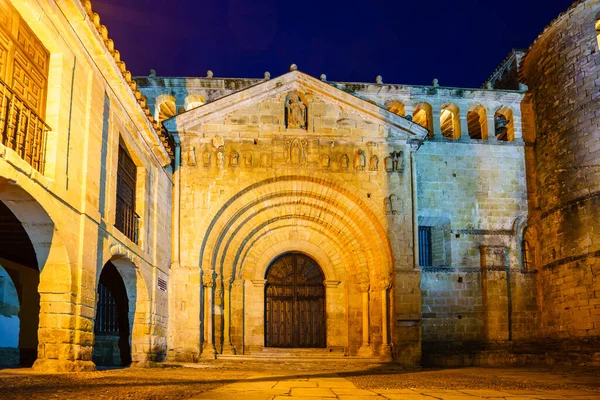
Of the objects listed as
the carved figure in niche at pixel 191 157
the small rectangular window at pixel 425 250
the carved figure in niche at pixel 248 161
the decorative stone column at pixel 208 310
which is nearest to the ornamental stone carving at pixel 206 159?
the carved figure in niche at pixel 191 157

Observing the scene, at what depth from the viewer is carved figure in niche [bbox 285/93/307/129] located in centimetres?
1580

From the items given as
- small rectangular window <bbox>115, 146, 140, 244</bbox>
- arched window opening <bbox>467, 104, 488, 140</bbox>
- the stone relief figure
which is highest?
arched window opening <bbox>467, 104, 488, 140</bbox>

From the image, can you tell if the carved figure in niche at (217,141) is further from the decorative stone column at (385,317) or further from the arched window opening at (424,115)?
the arched window opening at (424,115)

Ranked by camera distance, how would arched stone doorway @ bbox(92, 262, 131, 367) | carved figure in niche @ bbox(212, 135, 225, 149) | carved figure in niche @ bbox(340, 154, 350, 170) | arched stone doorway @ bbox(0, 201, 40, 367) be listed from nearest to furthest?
arched stone doorway @ bbox(0, 201, 40, 367) → arched stone doorway @ bbox(92, 262, 131, 367) → carved figure in niche @ bbox(212, 135, 225, 149) → carved figure in niche @ bbox(340, 154, 350, 170)

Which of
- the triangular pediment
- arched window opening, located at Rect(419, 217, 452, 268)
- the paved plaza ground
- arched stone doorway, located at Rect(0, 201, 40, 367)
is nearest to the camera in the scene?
the paved plaza ground

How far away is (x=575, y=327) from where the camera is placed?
50.4 ft

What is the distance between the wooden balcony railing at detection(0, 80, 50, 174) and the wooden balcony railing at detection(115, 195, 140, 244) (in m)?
3.79

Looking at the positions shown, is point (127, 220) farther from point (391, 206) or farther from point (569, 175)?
point (569, 175)

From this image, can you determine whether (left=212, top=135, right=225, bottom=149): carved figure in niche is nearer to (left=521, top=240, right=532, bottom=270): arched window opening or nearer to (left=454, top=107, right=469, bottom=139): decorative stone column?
(left=454, top=107, right=469, bottom=139): decorative stone column

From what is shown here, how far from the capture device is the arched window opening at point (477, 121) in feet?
58.9

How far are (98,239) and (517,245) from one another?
38.7ft

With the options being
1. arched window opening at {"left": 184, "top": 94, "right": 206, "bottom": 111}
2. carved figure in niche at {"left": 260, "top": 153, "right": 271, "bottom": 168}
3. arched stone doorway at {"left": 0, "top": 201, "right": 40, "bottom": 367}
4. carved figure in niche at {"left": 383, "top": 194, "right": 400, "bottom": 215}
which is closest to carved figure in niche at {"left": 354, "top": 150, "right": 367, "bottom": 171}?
carved figure in niche at {"left": 383, "top": 194, "right": 400, "bottom": 215}

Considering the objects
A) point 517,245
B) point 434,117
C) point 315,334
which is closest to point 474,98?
point 434,117

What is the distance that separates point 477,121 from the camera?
19844 millimetres
